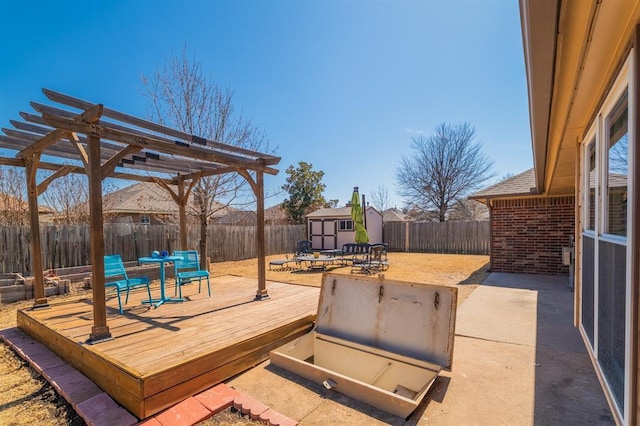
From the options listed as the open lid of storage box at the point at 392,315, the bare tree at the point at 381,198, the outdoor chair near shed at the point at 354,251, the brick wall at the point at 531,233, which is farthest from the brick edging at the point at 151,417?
the bare tree at the point at 381,198

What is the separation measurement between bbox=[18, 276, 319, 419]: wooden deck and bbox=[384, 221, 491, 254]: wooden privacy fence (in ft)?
43.7

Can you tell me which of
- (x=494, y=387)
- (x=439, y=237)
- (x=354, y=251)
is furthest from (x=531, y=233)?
(x=439, y=237)

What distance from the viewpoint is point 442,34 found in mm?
6125

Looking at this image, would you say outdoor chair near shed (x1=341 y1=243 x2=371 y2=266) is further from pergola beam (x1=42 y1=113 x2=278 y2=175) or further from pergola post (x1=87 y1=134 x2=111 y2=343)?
pergola post (x1=87 y1=134 x2=111 y2=343)

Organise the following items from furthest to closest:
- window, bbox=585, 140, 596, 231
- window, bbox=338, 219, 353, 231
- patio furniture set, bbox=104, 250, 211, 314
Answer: window, bbox=338, 219, 353, 231, patio furniture set, bbox=104, 250, 211, 314, window, bbox=585, 140, 596, 231

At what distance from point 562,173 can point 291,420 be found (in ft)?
20.7

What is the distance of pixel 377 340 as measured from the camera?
3.46 m

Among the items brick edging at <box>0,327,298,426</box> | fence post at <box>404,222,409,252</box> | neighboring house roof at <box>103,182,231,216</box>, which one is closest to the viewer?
brick edging at <box>0,327,298,426</box>

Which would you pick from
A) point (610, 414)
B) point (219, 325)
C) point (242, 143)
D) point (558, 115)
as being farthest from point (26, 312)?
point (558, 115)

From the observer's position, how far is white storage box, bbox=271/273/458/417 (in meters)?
2.96

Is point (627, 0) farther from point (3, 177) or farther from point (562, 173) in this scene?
point (3, 177)

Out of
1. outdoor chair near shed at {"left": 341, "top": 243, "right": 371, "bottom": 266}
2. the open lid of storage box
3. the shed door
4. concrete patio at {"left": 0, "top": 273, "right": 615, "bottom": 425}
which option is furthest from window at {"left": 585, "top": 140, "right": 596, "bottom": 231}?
the shed door

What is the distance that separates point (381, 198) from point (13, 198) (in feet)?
93.9

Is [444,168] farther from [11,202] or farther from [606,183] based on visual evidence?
[11,202]
